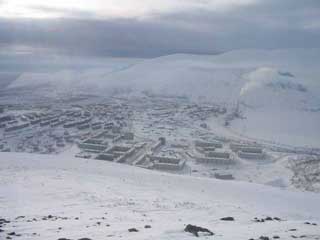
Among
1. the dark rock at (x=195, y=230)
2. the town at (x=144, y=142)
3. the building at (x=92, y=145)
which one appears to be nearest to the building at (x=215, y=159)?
the town at (x=144, y=142)

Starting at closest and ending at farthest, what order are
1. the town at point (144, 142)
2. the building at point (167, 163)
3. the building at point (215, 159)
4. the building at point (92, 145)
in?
the building at point (167, 163), the town at point (144, 142), the building at point (215, 159), the building at point (92, 145)

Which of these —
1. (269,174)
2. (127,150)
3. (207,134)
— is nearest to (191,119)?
(207,134)

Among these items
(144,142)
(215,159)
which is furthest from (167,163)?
(144,142)

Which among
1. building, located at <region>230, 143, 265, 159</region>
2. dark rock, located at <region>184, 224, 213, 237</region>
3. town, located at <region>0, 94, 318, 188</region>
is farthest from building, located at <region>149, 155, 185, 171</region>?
dark rock, located at <region>184, 224, 213, 237</region>

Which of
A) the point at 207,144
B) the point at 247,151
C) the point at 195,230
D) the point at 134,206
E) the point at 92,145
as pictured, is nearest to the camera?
the point at 195,230

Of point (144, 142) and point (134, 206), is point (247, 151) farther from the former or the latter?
point (134, 206)

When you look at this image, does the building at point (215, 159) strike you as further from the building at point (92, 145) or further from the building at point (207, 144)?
the building at point (92, 145)

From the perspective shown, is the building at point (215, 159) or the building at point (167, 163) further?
the building at point (215, 159)

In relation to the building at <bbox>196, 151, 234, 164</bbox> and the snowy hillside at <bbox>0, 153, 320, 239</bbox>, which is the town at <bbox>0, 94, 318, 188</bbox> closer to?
the building at <bbox>196, 151, 234, 164</bbox>
